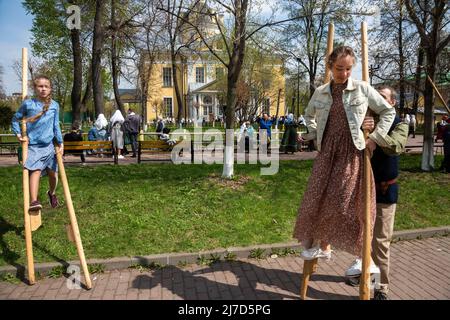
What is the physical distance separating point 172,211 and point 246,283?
2.18m

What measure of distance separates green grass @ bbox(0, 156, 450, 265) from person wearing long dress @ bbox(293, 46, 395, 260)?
1796 millimetres

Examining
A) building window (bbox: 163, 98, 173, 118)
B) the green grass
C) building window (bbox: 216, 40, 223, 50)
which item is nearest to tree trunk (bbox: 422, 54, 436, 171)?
the green grass

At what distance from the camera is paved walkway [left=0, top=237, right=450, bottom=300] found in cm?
381

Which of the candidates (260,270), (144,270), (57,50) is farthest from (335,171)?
(57,50)

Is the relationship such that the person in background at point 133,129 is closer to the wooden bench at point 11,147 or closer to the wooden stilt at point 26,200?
the wooden bench at point 11,147

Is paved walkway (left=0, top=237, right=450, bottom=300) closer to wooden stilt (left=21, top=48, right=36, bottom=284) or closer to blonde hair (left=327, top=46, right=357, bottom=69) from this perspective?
wooden stilt (left=21, top=48, right=36, bottom=284)

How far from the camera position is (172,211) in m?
5.88

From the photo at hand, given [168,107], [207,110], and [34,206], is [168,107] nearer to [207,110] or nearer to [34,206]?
[207,110]

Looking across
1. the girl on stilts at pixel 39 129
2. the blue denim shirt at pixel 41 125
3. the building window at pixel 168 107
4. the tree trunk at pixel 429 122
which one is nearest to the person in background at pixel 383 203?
the girl on stilts at pixel 39 129

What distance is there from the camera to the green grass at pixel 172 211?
491 centimetres

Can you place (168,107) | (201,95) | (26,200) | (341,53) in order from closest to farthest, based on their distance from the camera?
(341,53) < (26,200) < (201,95) < (168,107)

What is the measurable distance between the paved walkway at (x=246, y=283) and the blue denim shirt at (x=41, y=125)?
171 cm

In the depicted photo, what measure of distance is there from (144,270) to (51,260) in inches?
46.7

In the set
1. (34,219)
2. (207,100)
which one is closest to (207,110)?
(207,100)
